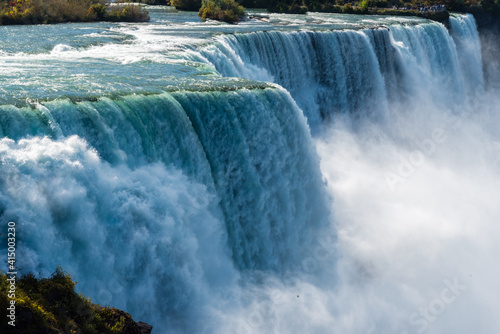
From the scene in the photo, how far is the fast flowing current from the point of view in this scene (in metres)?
7.89

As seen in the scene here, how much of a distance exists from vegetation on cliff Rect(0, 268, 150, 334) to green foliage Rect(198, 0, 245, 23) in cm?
2122

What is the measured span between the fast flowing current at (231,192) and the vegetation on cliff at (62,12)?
2.39 m

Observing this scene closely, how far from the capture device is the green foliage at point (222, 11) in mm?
26281

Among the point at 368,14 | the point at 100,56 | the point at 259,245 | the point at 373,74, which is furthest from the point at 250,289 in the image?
the point at 368,14

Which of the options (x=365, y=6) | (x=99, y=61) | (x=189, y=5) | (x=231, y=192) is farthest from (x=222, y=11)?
(x=231, y=192)

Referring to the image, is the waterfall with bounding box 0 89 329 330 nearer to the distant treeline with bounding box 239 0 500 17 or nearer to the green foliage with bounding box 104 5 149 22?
the green foliage with bounding box 104 5 149 22

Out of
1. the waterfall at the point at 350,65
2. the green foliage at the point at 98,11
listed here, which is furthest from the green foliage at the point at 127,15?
the waterfall at the point at 350,65

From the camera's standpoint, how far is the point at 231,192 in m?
10.7

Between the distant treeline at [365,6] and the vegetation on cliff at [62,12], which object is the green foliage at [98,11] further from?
the distant treeline at [365,6]

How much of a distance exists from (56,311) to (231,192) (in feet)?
16.0

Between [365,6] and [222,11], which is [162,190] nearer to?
[222,11]

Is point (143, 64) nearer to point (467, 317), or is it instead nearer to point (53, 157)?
point (53, 157)

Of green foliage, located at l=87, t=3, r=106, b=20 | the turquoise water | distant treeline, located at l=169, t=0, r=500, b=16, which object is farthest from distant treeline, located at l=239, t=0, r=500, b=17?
the turquoise water

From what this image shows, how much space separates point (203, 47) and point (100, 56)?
3.01 metres
